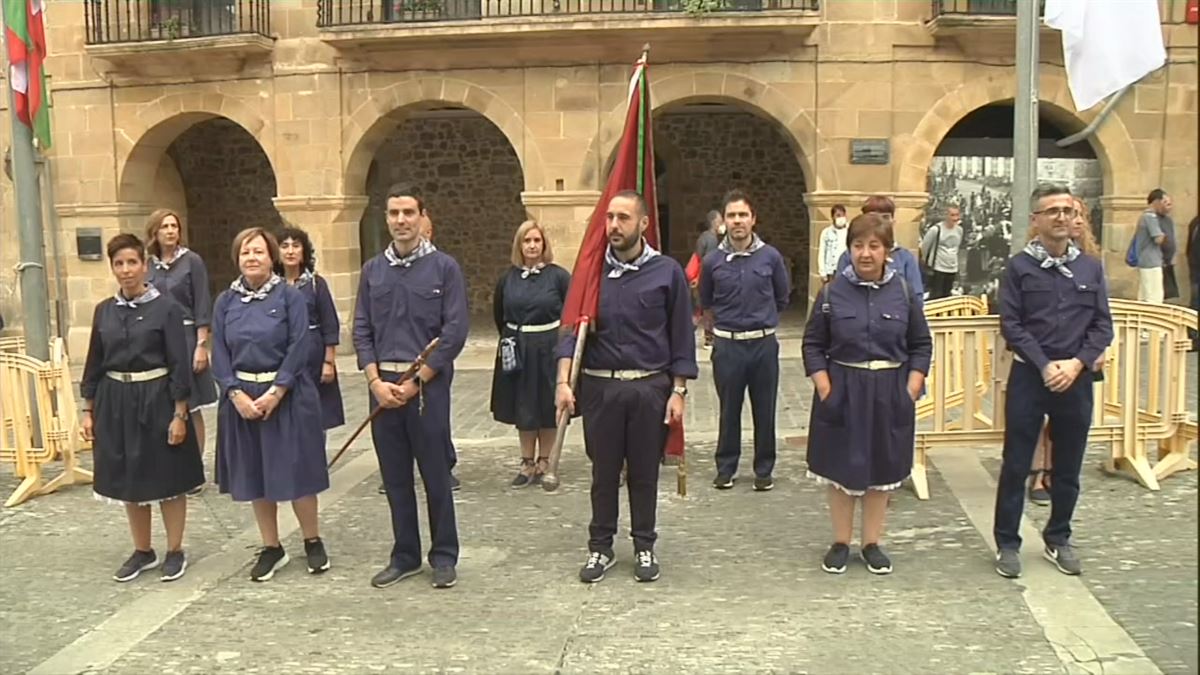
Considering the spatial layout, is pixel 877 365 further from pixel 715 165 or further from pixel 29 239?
pixel 715 165

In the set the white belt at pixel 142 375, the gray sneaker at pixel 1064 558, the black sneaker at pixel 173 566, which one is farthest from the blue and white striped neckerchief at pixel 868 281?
the black sneaker at pixel 173 566

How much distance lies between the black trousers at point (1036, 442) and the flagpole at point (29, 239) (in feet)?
21.4

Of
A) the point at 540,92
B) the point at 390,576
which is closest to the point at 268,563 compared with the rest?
the point at 390,576

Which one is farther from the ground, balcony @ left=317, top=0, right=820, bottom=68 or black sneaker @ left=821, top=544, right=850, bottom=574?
balcony @ left=317, top=0, right=820, bottom=68

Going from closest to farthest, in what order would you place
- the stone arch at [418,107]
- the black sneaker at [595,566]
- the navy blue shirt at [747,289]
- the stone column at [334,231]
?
the black sneaker at [595,566]
the navy blue shirt at [747,289]
the stone arch at [418,107]
the stone column at [334,231]

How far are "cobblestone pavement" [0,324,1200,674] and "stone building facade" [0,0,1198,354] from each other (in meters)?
6.82

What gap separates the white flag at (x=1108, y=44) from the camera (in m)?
7.00

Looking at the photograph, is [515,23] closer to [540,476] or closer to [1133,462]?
[540,476]

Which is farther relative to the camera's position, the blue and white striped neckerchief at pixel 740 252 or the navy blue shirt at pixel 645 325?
the blue and white striped neckerchief at pixel 740 252

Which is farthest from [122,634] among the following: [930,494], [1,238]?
[1,238]

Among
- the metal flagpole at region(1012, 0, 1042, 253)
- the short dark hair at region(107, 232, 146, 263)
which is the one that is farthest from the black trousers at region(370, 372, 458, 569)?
the metal flagpole at region(1012, 0, 1042, 253)

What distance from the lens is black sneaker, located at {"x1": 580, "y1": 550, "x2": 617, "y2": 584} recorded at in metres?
5.16

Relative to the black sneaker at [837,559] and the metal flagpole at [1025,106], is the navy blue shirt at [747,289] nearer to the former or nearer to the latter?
the metal flagpole at [1025,106]

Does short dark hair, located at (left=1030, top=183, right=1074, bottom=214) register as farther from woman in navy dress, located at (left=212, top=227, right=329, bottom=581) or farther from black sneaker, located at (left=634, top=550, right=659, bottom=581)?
woman in navy dress, located at (left=212, top=227, right=329, bottom=581)
